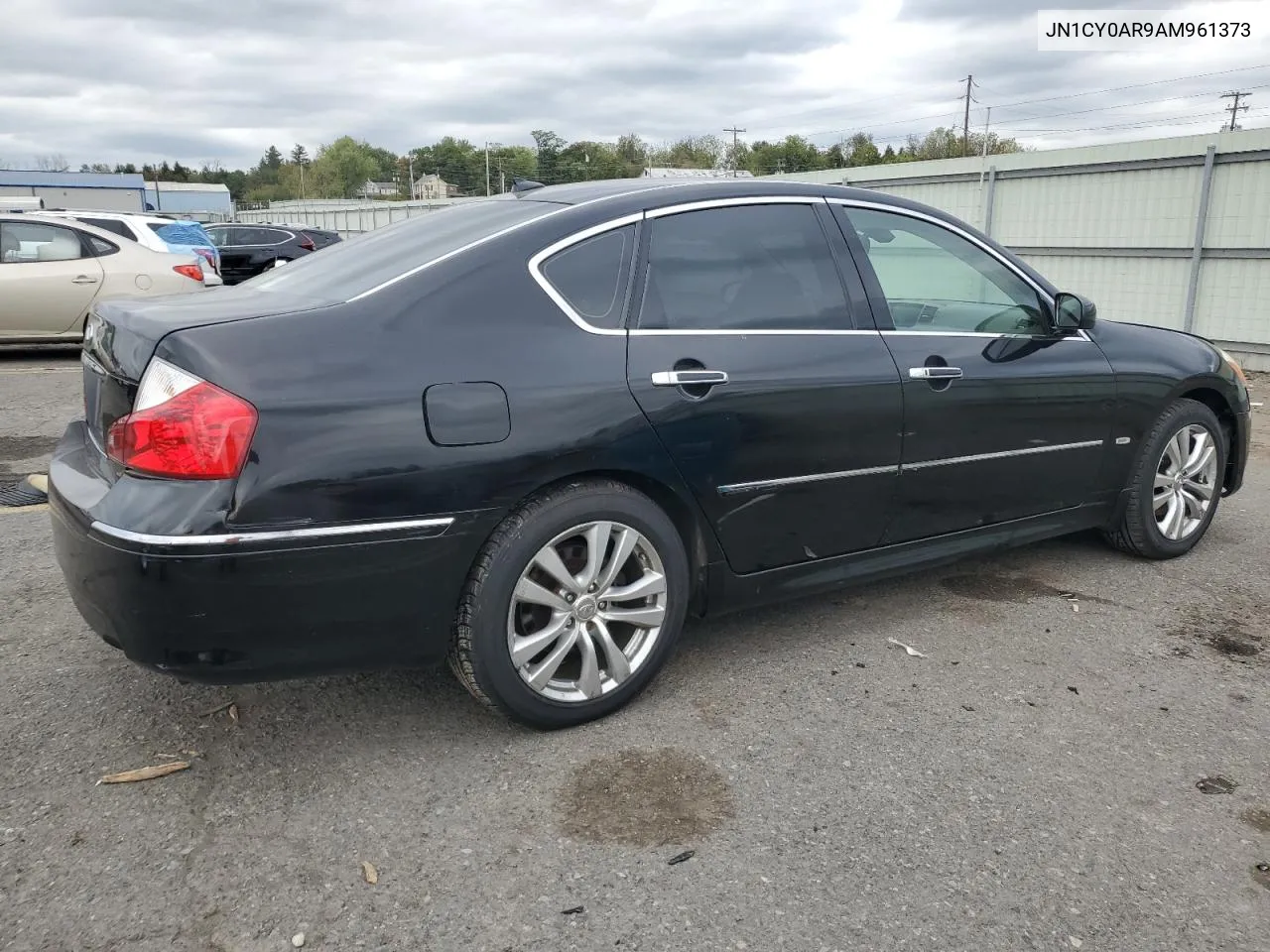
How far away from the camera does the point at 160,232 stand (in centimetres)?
1388

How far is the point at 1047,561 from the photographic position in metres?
4.80

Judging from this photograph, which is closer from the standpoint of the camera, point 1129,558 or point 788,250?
point 788,250

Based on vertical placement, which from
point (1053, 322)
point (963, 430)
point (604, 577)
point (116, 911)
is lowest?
point (116, 911)

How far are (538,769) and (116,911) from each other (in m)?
1.08

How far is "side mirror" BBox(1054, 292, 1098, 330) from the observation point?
4.22 m

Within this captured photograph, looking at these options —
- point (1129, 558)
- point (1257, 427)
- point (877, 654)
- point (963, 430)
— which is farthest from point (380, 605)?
point (1257, 427)

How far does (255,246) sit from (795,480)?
2133 cm

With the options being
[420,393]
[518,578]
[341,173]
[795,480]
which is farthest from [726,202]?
[341,173]

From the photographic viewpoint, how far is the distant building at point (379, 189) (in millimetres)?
96050

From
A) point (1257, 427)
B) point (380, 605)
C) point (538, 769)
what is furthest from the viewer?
point (1257, 427)

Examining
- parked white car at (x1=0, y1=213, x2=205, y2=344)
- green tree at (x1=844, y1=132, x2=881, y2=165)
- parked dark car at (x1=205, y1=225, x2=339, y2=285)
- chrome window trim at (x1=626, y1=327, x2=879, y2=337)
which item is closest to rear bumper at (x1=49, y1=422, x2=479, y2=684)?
chrome window trim at (x1=626, y1=327, x2=879, y2=337)

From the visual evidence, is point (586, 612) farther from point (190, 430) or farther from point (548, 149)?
point (548, 149)

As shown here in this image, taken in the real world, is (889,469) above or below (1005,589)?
above

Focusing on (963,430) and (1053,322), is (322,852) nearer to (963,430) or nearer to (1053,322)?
(963,430)
